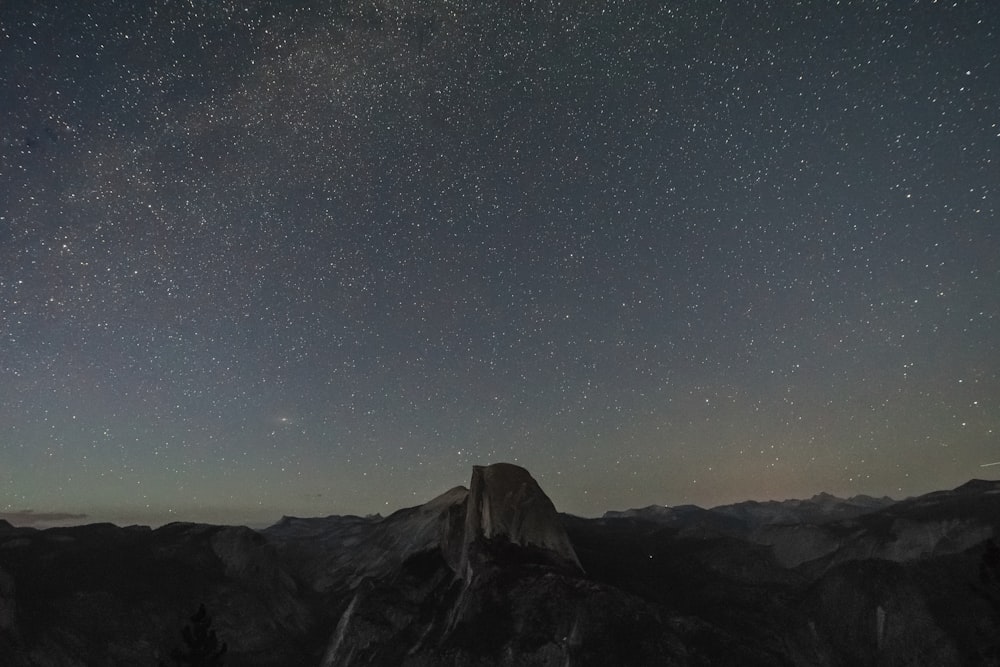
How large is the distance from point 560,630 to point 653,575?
1459 inches

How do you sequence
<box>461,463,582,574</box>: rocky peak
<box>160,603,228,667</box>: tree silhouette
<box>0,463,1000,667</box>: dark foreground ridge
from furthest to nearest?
<box>461,463,582,574</box>: rocky peak
<box>0,463,1000,667</box>: dark foreground ridge
<box>160,603,228,667</box>: tree silhouette

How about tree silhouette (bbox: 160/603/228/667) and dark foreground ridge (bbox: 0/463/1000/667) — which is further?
dark foreground ridge (bbox: 0/463/1000/667)

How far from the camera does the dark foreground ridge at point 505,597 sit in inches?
2494

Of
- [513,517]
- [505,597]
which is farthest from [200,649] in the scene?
[513,517]

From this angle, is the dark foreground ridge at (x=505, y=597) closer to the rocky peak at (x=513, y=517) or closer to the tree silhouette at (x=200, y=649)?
the rocky peak at (x=513, y=517)

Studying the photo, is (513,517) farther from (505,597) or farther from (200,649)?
(200,649)

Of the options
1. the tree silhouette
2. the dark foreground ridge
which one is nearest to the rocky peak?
the dark foreground ridge

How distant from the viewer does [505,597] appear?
6975cm

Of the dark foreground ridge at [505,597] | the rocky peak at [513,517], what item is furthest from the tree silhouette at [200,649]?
the rocky peak at [513,517]

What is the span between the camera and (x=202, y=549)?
100812 mm

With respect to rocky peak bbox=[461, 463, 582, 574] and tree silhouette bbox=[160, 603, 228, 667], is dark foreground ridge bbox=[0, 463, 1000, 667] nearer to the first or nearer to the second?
rocky peak bbox=[461, 463, 582, 574]

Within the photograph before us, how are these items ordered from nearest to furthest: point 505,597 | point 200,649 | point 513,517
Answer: point 200,649 < point 505,597 < point 513,517

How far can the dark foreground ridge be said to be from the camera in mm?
63344

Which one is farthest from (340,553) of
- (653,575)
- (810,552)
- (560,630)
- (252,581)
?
(810,552)
